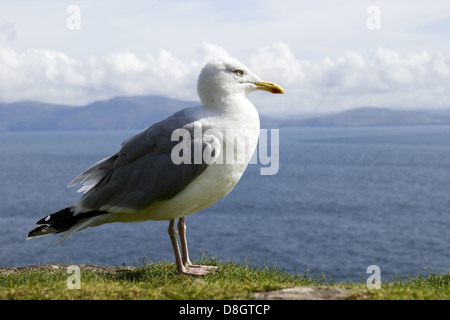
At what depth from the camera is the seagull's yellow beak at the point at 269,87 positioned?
9305mm

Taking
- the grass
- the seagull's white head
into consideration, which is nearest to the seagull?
the seagull's white head

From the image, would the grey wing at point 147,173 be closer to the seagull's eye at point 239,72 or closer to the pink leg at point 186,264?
the pink leg at point 186,264

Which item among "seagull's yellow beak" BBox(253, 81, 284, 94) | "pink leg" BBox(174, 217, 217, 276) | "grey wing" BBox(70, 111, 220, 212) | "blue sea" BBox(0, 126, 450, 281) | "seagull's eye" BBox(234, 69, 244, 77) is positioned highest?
"seagull's eye" BBox(234, 69, 244, 77)

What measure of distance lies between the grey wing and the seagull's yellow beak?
155cm

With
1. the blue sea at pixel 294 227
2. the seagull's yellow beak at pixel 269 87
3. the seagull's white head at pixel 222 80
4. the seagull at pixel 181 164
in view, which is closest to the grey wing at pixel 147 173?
the seagull at pixel 181 164

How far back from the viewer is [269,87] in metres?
9.37

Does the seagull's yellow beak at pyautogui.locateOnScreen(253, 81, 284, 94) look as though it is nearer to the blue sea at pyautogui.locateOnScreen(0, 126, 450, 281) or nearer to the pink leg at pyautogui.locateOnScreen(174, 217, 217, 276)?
the pink leg at pyautogui.locateOnScreen(174, 217, 217, 276)

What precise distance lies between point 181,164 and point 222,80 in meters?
1.59

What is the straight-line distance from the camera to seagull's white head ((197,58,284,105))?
891 centimetres

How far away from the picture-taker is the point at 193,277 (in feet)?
29.5

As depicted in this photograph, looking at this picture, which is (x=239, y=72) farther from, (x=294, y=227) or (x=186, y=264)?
(x=294, y=227)

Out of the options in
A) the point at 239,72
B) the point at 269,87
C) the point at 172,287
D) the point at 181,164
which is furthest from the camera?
the point at 269,87

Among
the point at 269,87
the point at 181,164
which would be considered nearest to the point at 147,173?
the point at 181,164
